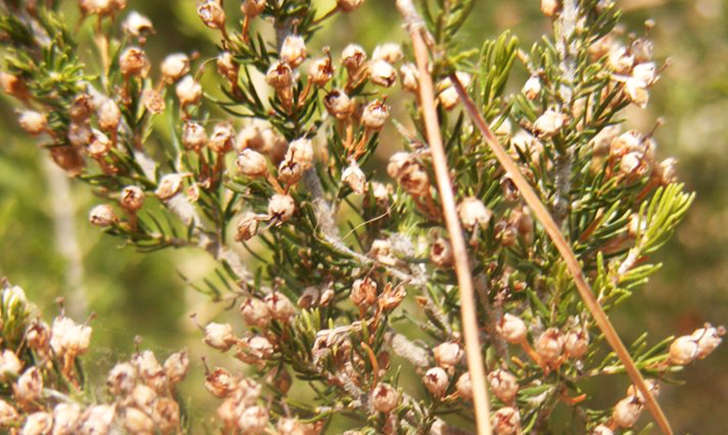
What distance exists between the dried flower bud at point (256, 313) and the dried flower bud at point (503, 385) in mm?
160

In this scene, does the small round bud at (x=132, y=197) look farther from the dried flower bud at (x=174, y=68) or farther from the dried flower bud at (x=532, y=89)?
the dried flower bud at (x=532, y=89)

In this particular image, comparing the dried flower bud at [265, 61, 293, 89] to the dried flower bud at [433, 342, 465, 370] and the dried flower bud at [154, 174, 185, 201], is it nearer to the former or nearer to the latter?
the dried flower bud at [154, 174, 185, 201]

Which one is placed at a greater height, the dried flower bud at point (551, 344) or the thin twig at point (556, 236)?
the thin twig at point (556, 236)

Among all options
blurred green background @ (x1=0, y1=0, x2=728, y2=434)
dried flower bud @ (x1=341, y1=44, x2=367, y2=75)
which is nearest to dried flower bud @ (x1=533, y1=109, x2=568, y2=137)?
dried flower bud @ (x1=341, y1=44, x2=367, y2=75)

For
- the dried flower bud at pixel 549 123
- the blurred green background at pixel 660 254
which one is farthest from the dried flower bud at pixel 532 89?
the blurred green background at pixel 660 254

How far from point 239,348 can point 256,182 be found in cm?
12

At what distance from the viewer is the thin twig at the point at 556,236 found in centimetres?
49

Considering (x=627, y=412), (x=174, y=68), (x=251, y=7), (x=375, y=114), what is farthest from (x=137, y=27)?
(x=627, y=412)

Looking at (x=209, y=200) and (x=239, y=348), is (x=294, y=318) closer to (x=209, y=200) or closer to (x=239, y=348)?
(x=239, y=348)

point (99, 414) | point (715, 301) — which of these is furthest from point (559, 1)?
point (715, 301)

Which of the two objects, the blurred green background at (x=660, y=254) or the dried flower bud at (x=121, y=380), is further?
the blurred green background at (x=660, y=254)

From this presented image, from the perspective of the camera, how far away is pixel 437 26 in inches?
17.8

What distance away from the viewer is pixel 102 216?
616 millimetres

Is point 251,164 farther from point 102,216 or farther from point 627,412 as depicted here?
point 627,412
